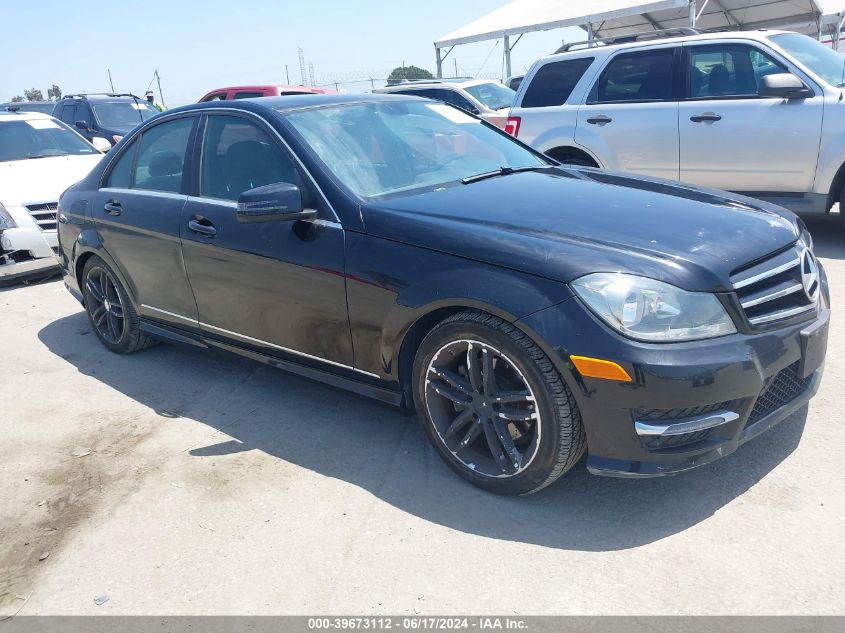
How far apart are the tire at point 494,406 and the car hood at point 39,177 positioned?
5.88 meters

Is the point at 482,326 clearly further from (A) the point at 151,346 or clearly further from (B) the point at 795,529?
(A) the point at 151,346

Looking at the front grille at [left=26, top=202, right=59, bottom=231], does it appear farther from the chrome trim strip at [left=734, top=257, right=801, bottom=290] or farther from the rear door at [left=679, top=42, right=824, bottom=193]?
the chrome trim strip at [left=734, top=257, right=801, bottom=290]

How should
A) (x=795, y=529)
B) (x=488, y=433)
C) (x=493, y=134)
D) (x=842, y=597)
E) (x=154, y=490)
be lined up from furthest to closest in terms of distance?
(x=493, y=134) < (x=154, y=490) < (x=488, y=433) < (x=795, y=529) < (x=842, y=597)

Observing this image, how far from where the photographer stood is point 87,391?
485 centimetres

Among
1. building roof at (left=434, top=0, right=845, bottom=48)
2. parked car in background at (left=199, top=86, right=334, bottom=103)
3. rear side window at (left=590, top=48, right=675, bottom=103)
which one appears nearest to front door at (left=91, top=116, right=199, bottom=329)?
rear side window at (left=590, top=48, right=675, bottom=103)

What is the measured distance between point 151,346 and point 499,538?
3396 millimetres

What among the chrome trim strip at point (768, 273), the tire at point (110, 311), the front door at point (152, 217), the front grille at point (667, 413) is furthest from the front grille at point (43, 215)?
the chrome trim strip at point (768, 273)

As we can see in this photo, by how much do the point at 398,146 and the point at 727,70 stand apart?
4.46m

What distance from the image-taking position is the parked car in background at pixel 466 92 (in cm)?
1315

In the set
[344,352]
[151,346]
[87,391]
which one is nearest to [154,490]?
[344,352]

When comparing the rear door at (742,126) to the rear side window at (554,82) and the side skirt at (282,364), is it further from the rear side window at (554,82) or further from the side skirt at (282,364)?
the side skirt at (282,364)

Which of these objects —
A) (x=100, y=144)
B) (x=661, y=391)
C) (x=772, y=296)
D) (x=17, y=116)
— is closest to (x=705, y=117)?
(x=772, y=296)

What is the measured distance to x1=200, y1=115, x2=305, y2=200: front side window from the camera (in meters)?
3.92

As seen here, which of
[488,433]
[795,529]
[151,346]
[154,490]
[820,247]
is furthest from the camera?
[820,247]
